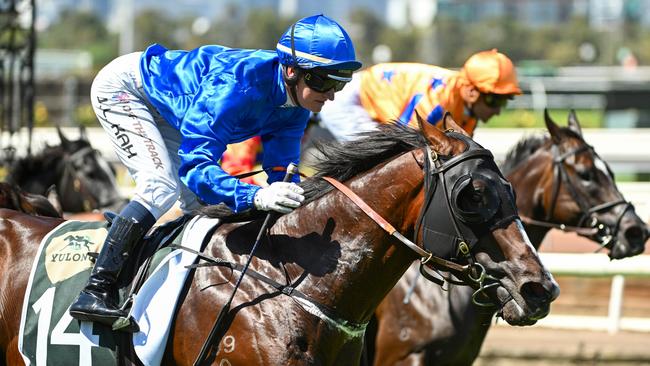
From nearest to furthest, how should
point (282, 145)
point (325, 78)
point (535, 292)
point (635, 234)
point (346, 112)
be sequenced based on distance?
point (535, 292), point (325, 78), point (282, 145), point (635, 234), point (346, 112)

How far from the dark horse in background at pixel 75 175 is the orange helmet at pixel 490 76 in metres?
3.23

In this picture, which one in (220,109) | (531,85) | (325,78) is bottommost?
(531,85)

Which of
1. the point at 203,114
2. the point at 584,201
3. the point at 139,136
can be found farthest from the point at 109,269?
the point at 584,201

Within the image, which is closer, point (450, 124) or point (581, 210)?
point (450, 124)

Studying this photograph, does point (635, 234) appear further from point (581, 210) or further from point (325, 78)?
point (325, 78)

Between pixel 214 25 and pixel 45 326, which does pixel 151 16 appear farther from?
pixel 45 326

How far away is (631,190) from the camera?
28.1 ft

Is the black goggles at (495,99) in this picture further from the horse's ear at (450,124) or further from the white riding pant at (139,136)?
the white riding pant at (139,136)

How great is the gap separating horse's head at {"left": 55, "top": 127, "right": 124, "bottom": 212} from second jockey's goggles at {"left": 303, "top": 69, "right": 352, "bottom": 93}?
188 inches

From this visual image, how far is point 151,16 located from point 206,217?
49522 mm

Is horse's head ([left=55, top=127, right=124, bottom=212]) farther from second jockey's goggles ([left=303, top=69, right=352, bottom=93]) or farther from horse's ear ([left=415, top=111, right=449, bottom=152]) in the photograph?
horse's ear ([left=415, top=111, right=449, bottom=152])

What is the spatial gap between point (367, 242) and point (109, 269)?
2.84 ft

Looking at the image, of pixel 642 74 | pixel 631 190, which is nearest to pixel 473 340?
pixel 631 190

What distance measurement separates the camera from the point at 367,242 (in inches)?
137
